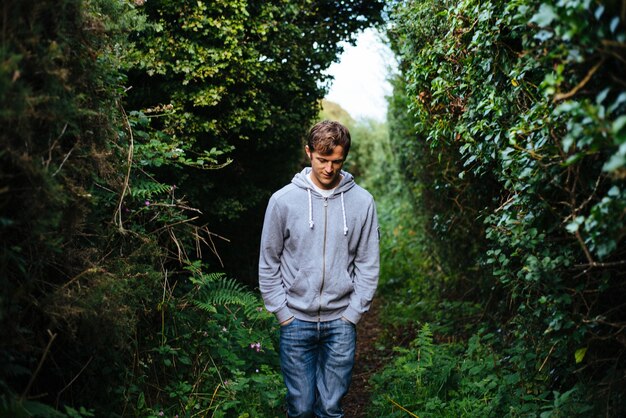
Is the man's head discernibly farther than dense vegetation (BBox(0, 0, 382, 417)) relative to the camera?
Yes

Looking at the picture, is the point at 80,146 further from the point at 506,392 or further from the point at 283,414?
the point at 506,392

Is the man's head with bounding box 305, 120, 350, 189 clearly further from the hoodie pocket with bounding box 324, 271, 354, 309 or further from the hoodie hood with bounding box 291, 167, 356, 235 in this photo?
the hoodie pocket with bounding box 324, 271, 354, 309

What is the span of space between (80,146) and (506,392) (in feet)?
11.4

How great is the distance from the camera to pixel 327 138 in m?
3.65

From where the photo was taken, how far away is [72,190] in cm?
292

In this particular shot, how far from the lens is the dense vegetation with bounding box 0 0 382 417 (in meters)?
2.64

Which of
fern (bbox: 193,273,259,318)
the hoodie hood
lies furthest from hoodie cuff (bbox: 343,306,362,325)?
fern (bbox: 193,273,259,318)

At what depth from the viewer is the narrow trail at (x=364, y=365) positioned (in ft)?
18.4

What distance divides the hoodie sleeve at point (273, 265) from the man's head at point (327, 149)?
36 cm

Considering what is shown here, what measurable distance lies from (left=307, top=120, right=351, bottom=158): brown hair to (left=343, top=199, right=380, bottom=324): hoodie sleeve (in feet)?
1.58

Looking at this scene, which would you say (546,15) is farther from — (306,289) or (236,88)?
(236,88)

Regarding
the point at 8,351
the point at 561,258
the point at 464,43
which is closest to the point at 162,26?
A: the point at 464,43

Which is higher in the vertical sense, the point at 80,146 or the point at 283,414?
the point at 80,146

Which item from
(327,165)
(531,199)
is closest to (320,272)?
(327,165)
